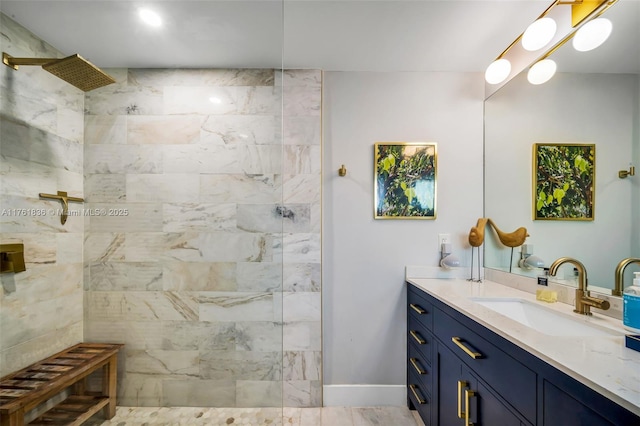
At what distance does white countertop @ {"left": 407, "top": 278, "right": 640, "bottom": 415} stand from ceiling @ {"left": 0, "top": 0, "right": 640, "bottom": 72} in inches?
39.7

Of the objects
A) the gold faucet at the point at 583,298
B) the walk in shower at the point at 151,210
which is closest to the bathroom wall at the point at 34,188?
the walk in shower at the point at 151,210

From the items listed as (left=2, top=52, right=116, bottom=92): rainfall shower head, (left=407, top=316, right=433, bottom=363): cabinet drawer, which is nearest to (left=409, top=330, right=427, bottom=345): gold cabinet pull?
(left=407, top=316, right=433, bottom=363): cabinet drawer

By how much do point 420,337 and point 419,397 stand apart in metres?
0.35

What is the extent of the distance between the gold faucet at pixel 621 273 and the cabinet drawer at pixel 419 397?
3.36 ft

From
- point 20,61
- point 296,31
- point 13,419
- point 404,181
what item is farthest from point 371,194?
point 13,419

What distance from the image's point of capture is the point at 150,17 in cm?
111

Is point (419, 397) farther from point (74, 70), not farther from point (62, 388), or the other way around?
point (74, 70)

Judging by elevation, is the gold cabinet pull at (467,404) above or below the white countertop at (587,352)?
below

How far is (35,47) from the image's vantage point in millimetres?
1003

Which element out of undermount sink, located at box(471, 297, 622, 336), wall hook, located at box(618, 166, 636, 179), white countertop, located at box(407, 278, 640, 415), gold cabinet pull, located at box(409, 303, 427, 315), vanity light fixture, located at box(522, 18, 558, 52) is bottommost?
gold cabinet pull, located at box(409, 303, 427, 315)

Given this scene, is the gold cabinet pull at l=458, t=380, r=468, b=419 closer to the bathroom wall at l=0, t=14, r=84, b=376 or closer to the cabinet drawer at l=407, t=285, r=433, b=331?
the cabinet drawer at l=407, t=285, r=433, b=331

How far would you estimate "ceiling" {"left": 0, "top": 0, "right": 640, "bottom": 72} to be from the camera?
1.05 meters

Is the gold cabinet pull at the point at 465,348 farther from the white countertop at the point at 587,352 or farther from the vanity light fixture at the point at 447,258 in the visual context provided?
the vanity light fixture at the point at 447,258

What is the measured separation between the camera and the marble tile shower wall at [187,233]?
109 cm
